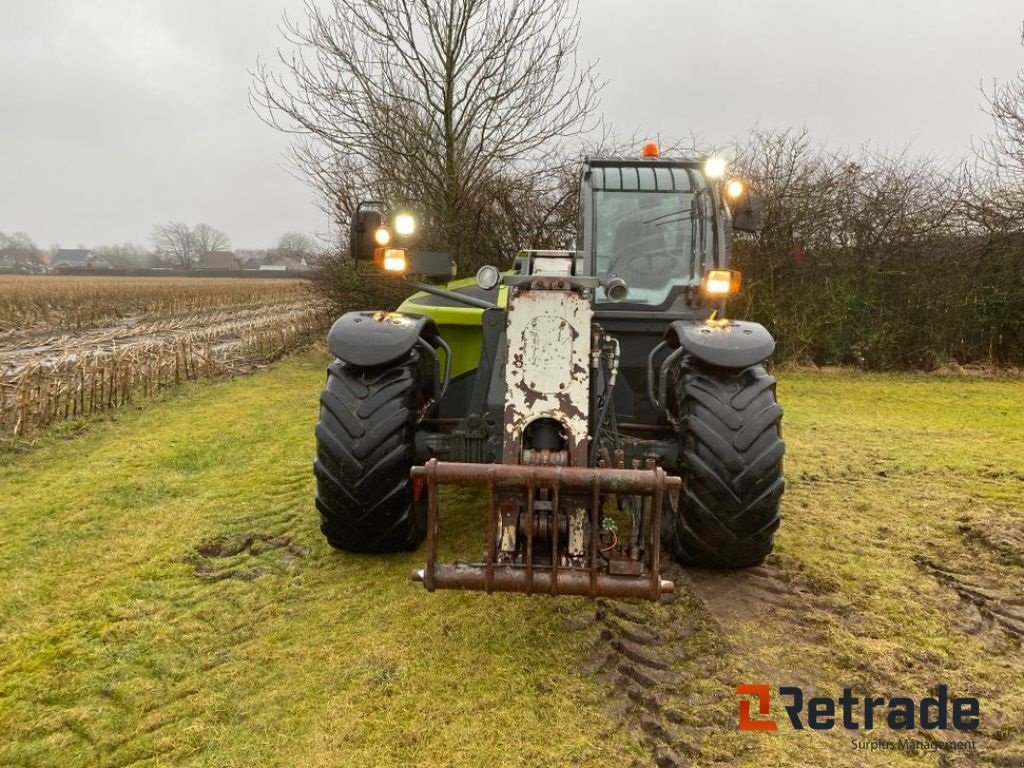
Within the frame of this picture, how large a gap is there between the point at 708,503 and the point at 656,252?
1.78 m

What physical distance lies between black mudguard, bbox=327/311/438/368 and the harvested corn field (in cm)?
436

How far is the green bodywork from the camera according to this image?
390 centimetres

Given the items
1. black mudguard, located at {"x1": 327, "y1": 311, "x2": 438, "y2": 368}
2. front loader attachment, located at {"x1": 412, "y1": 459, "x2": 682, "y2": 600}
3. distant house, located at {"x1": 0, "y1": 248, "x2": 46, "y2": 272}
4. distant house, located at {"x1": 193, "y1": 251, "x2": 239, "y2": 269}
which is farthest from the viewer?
distant house, located at {"x1": 193, "y1": 251, "x2": 239, "y2": 269}

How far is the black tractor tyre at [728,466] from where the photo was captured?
277 cm

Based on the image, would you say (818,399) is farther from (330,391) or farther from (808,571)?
(330,391)

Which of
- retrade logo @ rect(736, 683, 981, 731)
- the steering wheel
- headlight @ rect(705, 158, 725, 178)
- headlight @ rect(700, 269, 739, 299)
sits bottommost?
retrade logo @ rect(736, 683, 981, 731)

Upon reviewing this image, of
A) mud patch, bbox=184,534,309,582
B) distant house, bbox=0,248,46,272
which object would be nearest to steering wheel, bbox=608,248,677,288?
mud patch, bbox=184,534,309,582

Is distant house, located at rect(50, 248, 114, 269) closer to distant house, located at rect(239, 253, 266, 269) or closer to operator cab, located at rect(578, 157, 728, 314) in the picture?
distant house, located at rect(239, 253, 266, 269)

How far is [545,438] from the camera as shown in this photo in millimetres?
2574

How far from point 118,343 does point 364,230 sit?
12.5 m

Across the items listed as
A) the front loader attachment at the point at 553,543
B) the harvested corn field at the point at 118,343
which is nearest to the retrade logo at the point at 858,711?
the front loader attachment at the point at 553,543

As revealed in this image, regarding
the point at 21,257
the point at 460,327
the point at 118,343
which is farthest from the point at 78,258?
the point at 460,327

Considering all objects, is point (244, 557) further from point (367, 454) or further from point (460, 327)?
point (460, 327)

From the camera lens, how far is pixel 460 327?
402 centimetres
